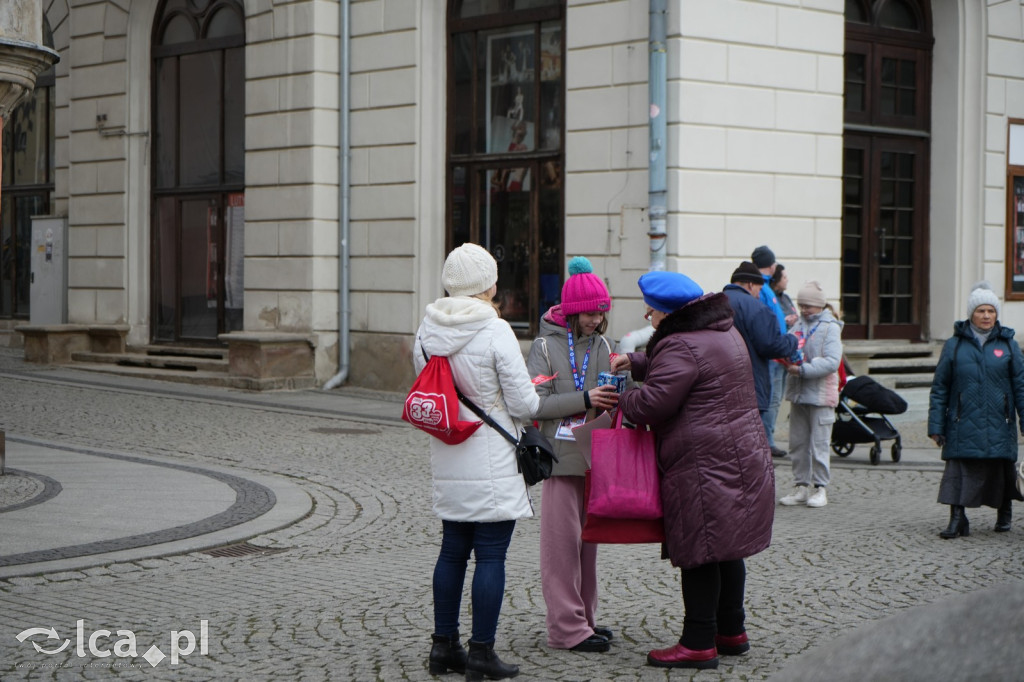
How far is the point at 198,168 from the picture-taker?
20.5 meters

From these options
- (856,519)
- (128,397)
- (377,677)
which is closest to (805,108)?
(856,519)

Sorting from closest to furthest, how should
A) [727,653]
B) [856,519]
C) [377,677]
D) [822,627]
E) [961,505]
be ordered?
[377,677]
[727,653]
[822,627]
[961,505]
[856,519]

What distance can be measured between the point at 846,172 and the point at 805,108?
1.85 m

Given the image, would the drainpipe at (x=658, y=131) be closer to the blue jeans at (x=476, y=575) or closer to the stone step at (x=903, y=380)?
the stone step at (x=903, y=380)

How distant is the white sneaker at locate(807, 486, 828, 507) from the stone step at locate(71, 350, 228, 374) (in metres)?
10.4

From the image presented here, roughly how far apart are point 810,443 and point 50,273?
613 inches

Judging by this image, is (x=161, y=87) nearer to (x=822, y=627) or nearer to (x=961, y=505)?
(x=961, y=505)

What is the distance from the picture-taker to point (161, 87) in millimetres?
20859

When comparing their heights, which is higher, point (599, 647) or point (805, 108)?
point (805, 108)

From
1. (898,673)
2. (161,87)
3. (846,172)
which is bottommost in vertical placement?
(898,673)

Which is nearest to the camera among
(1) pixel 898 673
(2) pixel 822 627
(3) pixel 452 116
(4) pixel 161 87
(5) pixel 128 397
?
(1) pixel 898 673

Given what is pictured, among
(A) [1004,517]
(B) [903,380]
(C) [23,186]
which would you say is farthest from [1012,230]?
(C) [23,186]

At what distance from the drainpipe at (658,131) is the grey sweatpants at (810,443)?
15.4 ft

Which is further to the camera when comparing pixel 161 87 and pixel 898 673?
pixel 161 87
